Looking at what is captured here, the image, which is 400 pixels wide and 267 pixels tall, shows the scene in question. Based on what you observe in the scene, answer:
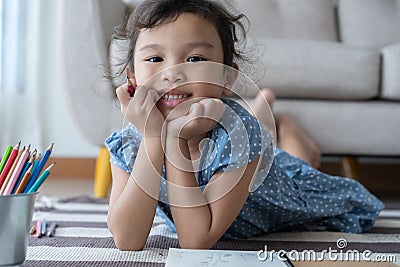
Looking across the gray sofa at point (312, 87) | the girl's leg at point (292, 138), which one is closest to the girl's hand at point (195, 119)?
the girl's leg at point (292, 138)

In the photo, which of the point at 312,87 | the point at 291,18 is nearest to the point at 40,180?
the point at 312,87

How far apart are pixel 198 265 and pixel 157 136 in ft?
0.63

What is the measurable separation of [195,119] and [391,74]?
38.6 inches

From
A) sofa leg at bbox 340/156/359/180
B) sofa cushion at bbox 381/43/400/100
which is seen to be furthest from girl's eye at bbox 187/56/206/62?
sofa leg at bbox 340/156/359/180

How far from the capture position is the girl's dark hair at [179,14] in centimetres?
79

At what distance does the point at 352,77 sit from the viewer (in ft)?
5.07

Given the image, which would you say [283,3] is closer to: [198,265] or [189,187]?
[189,187]

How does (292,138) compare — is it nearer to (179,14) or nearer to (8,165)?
(179,14)

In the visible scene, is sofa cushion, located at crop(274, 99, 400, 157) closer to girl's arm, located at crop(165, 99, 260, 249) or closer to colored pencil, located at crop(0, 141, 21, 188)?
girl's arm, located at crop(165, 99, 260, 249)

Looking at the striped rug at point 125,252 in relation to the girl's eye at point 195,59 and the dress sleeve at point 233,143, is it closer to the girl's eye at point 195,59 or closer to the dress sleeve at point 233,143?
the dress sleeve at point 233,143

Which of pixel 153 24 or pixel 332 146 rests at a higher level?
pixel 153 24

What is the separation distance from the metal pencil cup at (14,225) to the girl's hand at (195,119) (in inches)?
7.9

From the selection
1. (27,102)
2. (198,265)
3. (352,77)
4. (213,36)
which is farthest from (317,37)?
(198,265)

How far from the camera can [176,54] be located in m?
0.75
